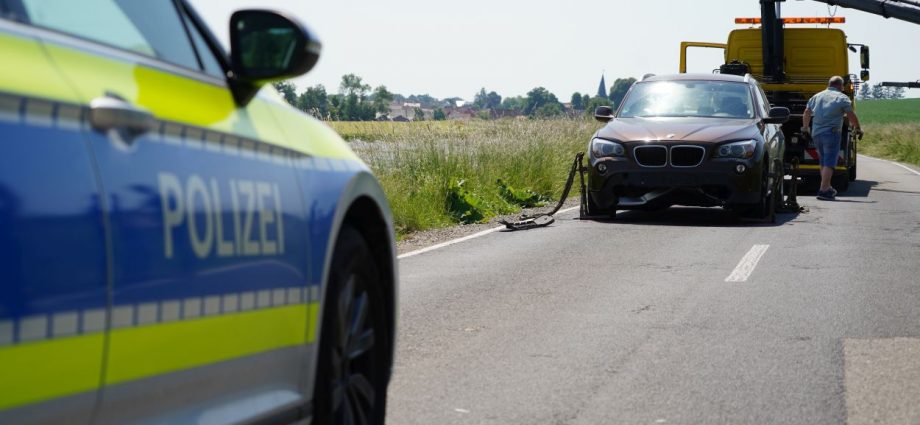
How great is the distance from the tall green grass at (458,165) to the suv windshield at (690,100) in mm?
2413

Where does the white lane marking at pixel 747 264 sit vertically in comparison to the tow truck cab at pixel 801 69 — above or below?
below

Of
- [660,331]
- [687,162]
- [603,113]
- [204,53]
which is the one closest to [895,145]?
[603,113]

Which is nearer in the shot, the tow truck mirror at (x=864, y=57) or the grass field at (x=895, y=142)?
the tow truck mirror at (x=864, y=57)

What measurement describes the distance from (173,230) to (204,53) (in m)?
0.93

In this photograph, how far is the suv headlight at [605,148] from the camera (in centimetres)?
1579

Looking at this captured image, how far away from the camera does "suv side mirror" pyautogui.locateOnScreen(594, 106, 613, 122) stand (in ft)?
55.5

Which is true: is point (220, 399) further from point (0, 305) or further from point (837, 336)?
point (837, 336)

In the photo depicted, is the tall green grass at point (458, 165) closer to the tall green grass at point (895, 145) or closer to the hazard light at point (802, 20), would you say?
the hazard light at point (802, 20)

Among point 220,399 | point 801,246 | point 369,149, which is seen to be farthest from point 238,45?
point 369,149

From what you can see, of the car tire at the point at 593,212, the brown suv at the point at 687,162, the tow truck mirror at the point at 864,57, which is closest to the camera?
the brown suv at the point at 687,162

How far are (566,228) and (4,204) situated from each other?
13.4 meters

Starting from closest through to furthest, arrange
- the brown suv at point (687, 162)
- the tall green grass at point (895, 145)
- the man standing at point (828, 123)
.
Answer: the brown suv at point (687, 162), the man standing at point (828, 123), the tall green grass at point (895, 145)

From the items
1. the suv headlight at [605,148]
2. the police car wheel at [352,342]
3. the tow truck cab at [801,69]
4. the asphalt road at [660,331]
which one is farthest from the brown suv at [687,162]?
the police car wheel at [352,342]

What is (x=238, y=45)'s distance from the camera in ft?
11.1
